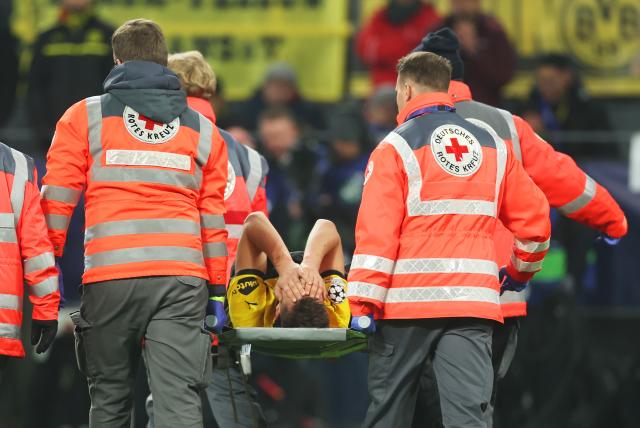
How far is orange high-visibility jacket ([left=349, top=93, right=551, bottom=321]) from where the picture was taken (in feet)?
20.4

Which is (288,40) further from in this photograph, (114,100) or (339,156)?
(114,100)

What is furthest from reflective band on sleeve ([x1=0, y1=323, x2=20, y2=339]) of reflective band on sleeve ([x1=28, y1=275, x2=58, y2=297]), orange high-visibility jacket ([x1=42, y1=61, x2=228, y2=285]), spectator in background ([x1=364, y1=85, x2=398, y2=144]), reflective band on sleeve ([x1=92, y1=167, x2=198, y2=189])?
spectator in background ([x1=364, y1=85, x2=398, y2=144])

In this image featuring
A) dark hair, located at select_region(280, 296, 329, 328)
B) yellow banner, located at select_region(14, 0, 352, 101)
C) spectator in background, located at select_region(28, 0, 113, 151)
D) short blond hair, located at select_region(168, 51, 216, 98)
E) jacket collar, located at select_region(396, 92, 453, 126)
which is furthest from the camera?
yellow banner, located at select_region(14, 0, 352, 101)

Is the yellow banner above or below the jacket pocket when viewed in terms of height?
above

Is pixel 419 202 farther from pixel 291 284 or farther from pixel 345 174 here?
pixel 345 174

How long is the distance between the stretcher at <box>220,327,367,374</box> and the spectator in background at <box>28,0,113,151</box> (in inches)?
147

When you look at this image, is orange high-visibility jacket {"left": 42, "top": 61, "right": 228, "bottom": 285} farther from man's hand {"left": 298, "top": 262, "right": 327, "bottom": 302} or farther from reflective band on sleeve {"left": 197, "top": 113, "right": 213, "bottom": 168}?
man's hand {"left": 298, "top": 262, "right": 327, "bottom": 302}

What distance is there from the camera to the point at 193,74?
23.7ft

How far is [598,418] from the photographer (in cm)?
1030

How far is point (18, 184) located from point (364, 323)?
5.37 feet

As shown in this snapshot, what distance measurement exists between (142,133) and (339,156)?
418 centimetres

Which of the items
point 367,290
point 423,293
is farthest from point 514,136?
point 367,290

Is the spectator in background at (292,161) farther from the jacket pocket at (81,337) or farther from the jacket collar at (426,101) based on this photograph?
the jacket pocket at (81,337)

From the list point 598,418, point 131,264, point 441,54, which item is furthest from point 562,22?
point 131,264
